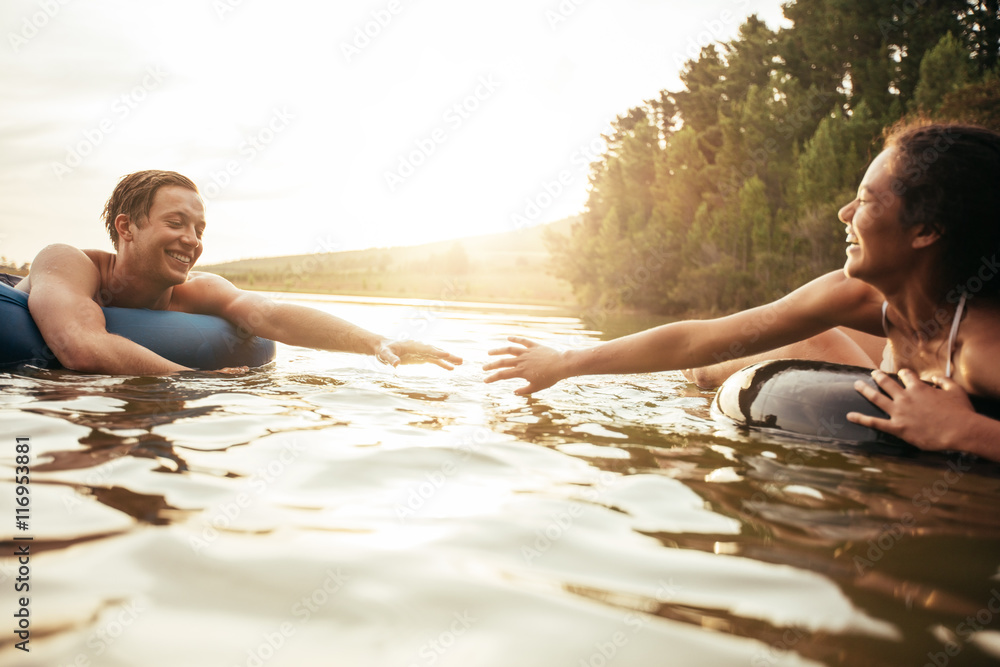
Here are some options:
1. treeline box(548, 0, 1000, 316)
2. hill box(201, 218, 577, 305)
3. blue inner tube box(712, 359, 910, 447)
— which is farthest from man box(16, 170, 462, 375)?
treeline box(548, 0, 1000, 316)

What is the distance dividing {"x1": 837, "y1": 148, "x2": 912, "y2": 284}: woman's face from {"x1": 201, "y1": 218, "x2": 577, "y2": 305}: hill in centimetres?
1383

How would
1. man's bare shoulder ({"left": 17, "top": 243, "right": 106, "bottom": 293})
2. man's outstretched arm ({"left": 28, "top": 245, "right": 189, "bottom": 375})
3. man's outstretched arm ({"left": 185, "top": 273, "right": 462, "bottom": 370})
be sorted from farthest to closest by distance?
1. man's outstretched arm ({"left": 185, "top": 273, "right": 462, "bottom": 370})
2. man's bare shoulder ({"left": 17, "top": 243, "right": 106, "bottom": 293})
3. man's outstretched arm ({"left": 28, "top": 245, "right": 189, "bottom": 375})

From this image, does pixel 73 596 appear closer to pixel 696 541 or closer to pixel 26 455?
pixel 26 455

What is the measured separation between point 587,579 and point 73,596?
3.79 feet

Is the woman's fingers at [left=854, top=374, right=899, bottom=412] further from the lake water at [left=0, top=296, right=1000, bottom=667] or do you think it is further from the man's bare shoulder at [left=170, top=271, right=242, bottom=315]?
the man's bare shoulder at [left=170, top=271, right=242, bottom=315]

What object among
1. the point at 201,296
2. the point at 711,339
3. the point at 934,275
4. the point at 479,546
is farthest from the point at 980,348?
the point at 201,296

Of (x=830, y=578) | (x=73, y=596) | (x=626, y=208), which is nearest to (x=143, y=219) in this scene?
(x=73, y=596)

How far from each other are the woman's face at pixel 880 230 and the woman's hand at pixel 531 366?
158cm

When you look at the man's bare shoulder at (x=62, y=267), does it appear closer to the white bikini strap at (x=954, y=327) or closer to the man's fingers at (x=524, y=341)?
the man's fingers at (x=524, y=341)

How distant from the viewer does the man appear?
4219 millimetres

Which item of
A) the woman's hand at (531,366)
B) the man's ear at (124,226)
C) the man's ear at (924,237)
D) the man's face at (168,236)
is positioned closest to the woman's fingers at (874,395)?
the man's ear at (924,237)

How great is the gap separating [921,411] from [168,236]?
15.7 feet

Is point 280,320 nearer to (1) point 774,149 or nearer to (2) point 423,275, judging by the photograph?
(1) point 774,149

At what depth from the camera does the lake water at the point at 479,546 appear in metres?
1.28
